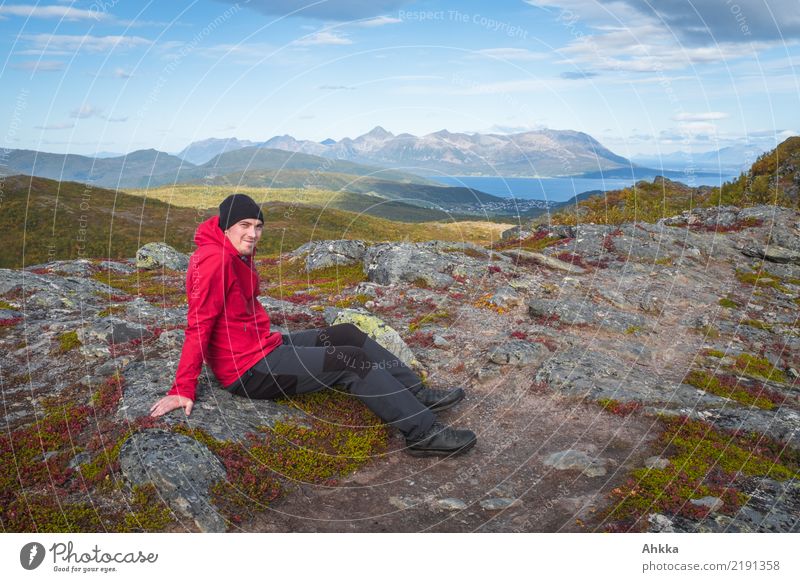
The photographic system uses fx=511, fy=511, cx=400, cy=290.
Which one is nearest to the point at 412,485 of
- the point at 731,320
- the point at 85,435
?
the point at 85,435

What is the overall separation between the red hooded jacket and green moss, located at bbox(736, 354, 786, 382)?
41.0 ft

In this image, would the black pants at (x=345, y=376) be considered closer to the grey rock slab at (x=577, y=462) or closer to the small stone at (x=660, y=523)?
the grey rock slab at (x=577, y=462)

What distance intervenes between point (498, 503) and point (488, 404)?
3686 millimetres

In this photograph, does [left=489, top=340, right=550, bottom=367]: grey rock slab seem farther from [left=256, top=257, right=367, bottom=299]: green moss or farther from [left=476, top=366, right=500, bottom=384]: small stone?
[left=256, top=257, right=367, bottom=299]: green moss

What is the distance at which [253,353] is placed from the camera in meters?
8.96

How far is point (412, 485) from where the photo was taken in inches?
327

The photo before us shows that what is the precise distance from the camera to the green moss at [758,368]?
1354cm

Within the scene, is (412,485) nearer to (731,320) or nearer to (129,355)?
(129,355)

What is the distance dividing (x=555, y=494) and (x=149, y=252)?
2835cm

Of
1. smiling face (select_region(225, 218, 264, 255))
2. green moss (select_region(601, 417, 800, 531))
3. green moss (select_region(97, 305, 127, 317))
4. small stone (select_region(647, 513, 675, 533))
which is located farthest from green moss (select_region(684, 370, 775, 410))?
green moss (select_region(97, 305, 127, 317))

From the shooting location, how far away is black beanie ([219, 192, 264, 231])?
830 cm

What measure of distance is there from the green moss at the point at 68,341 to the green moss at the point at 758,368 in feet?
55.9

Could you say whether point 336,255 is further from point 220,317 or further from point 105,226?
point 105,226

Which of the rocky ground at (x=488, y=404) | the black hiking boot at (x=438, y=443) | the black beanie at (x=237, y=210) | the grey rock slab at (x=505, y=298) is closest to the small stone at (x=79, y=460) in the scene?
the rocky ground at (x=488, y=404)
